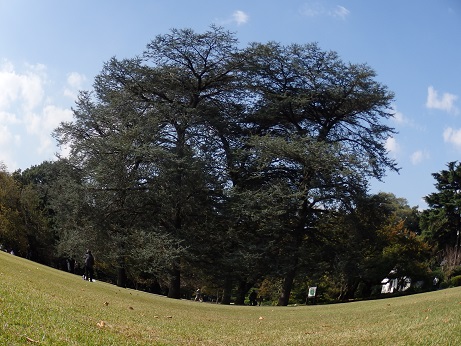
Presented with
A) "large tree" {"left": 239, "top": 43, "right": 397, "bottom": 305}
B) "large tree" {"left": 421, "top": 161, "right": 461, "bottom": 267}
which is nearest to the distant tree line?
"large tree" {"left": 239, "top": 43, "right": 397, "bottom": 305}

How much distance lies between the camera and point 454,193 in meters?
50.8

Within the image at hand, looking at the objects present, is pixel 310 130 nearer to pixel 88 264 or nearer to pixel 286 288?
pixel 286 288

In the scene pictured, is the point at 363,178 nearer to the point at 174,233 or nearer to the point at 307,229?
the point at 307,229

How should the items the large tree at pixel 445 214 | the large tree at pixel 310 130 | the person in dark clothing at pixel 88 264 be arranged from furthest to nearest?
1. the large tree at pixel 445 214
2. the large tree at pixel 310 130
3. the person in dark clothing at pixel 88 264

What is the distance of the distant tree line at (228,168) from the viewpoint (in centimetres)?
3512

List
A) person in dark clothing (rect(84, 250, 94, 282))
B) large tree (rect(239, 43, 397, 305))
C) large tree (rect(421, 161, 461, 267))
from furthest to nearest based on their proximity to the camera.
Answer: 1. large tree (rect(421, 161, 461, 267))
2. large tree (rect(239, 43, 397, 305))
3. person in dark clothing (rect(84, 250, 94, 282))

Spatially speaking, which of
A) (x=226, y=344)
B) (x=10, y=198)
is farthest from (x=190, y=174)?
(x=10, y=198)

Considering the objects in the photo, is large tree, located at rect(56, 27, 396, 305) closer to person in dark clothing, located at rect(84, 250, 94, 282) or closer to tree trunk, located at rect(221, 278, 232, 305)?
tree trunk, located at rect(221, 278, 232, 305)

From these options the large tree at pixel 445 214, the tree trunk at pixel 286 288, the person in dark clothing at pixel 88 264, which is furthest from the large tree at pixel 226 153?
the large tree at pixel 445 214

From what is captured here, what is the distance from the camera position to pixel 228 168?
37844mm

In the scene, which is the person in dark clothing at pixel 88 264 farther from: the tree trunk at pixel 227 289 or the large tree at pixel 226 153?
the tree trunk at pixel 227 289

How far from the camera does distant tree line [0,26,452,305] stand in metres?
35.1

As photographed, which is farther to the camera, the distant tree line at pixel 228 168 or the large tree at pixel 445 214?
the large tree at pixel 445 214

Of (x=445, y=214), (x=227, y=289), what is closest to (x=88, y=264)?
(x=227, y=289)
